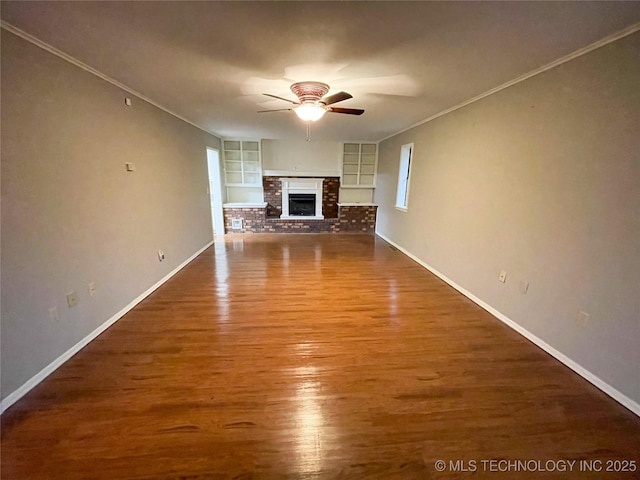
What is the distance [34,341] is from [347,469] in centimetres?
214

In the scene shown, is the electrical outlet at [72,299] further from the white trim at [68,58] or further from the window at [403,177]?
the window at [403,177]

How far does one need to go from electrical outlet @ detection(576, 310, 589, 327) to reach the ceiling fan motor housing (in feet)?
8.94

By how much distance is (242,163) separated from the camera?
264 inches

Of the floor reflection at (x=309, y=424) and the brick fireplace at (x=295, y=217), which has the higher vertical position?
the brick fireplace at (x=295, y=217)

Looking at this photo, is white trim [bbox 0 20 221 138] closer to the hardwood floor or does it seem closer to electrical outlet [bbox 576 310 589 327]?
the hardwood floor

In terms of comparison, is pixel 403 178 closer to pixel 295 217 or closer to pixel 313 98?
pixel 295 217

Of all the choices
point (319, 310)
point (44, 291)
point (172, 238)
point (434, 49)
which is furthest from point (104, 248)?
point (434, 49)

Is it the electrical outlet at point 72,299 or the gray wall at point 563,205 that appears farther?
the electrical outlet at point 72,299

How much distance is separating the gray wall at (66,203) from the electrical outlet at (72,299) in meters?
0.04

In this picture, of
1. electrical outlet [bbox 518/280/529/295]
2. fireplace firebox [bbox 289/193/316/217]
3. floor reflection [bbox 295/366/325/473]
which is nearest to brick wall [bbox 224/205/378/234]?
fireplace firebox [bbox 289/193/316/217]

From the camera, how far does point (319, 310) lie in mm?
2924

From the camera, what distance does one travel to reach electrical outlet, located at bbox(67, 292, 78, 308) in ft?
6.95

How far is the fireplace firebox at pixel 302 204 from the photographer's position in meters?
6.95

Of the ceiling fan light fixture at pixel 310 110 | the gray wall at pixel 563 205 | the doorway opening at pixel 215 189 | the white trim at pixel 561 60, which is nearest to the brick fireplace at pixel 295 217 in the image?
the doorway opening at pixel 215 189
